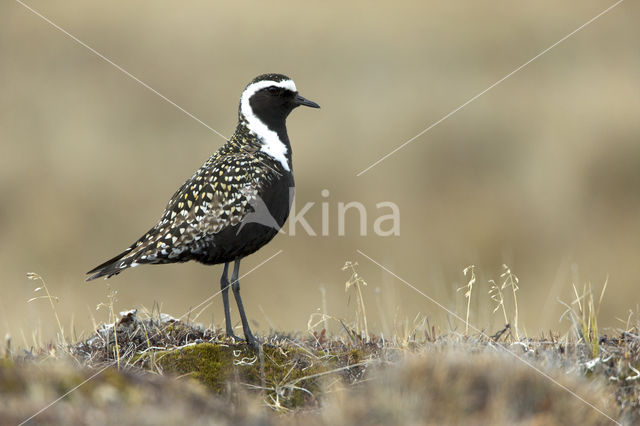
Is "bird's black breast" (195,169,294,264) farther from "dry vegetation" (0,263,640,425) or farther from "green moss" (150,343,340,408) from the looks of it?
"green moss" (150,343,340,408)

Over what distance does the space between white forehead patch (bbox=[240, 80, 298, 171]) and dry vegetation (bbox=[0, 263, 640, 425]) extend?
1.70 meters

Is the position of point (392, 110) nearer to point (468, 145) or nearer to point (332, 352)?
point (468, 145)

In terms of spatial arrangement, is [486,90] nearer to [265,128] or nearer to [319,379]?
[265,128]

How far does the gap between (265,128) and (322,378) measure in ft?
9.40

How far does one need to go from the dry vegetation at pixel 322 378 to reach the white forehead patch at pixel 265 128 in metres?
1.70

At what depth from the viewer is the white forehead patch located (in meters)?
6.71

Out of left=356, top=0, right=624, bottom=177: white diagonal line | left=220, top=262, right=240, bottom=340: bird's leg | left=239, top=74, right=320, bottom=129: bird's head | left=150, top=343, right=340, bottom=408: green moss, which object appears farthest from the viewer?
left=356, top=0, right=624, bottom=177: white diagonal line

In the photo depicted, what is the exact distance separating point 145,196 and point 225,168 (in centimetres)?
972

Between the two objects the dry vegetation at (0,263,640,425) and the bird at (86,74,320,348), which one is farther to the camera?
the bird at (86,74,320,348)

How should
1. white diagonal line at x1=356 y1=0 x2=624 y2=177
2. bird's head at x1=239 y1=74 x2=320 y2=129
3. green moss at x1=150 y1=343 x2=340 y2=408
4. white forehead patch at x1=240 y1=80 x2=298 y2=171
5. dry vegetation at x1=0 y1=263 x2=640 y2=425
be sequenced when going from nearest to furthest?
dry vegetation at x1=0 y1=263 x2=640 y2=425, green moss at x1=150 y1=343 x2=340 y2=408, white forehead patch at x1=240 y1=80 x2=298 y2=171, bird's head at x1=239 y1=74 x2=320 y2=129, white diagonal line at x1=356 y1=0 x2=624 y2=177

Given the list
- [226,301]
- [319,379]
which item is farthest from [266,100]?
[319,379]

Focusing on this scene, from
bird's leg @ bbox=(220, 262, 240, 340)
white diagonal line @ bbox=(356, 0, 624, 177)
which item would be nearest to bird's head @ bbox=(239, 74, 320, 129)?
bird's leg @ bbox=(220, 262, 240, 340)

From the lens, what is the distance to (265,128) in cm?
693

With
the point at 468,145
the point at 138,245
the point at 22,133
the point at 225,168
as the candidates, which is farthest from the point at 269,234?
the point at 22,133
